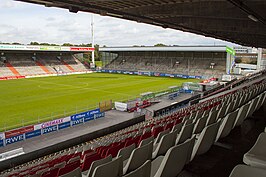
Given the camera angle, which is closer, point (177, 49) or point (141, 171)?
point (141, 171)

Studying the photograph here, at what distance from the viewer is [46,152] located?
1062cm

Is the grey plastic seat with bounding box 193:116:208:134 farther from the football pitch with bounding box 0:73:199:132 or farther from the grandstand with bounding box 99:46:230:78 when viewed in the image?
the grandstand with bounding box 99:46:230:78

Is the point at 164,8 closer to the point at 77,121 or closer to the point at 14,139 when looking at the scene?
the point at 77,121

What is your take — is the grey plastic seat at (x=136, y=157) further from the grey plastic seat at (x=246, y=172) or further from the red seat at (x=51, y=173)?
the grey plastic seat at (x=246, y=172)

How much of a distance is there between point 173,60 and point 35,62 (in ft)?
102

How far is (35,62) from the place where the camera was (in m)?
52.7

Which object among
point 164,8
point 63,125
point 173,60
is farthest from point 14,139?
point 173,60

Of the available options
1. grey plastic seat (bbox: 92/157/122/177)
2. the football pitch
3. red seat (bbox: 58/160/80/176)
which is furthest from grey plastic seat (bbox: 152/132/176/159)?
the football pitch

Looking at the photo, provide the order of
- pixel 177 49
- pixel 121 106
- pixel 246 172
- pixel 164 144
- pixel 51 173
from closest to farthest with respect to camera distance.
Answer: pixel 246 172
pixel 164 144
pixel 51 173
pixel 121 106
pixel 177 49

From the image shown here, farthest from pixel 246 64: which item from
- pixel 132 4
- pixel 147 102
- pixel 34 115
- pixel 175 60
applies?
pixel 132 4

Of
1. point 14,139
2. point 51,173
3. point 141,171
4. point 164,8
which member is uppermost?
point 164,8

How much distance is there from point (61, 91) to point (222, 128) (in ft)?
93.5

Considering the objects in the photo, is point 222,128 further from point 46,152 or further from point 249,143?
point 46,152

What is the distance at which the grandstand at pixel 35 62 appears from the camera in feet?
152
